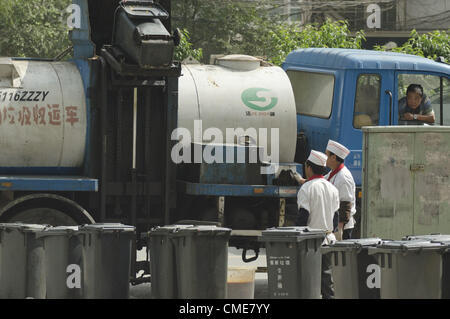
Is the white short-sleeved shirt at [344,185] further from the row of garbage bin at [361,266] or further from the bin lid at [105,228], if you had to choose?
the bin lid at [105,228]

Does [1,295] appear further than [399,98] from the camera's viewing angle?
No

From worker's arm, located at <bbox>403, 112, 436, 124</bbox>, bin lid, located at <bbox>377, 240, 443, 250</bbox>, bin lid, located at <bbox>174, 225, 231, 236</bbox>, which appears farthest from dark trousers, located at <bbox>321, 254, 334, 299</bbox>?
worker's arm, located at <bbox>403, 112, 436, 124</bbox>

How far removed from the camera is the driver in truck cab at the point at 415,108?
496 inches

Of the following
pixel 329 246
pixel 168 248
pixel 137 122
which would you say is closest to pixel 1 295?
pixel 168 248

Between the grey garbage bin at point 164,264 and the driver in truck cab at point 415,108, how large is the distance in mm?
3748

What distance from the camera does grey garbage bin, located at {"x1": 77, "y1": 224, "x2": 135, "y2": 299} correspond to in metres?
9.86

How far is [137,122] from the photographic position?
1181 centimetres

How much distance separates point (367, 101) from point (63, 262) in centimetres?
432

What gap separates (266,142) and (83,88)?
7.03ft

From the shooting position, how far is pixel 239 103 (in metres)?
12.0

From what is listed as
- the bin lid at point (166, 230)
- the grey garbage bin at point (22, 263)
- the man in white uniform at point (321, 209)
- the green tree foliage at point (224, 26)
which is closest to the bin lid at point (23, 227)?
the grey garbage bin at point (22, 263)

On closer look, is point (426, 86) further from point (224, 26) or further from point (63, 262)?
point (224, 26)

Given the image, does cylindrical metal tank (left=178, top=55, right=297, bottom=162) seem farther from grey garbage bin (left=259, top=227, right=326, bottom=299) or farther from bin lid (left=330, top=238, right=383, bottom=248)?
bin lid (left=330, top=238, right=383, bottom=248)
